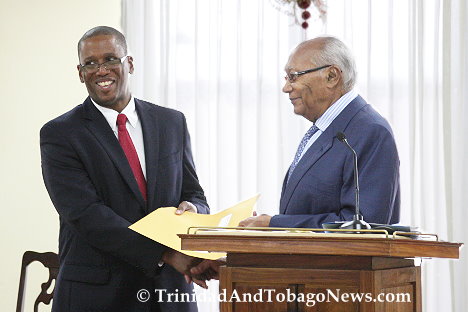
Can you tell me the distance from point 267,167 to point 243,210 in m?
1.82

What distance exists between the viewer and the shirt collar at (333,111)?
2.75m

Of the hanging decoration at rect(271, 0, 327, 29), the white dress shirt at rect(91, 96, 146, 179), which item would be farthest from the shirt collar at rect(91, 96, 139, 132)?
the hanging decoration at rect(271, 0, 327, 29)

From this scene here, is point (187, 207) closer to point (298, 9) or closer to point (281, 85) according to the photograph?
point (281, 85)

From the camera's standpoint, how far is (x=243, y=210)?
9.21ft

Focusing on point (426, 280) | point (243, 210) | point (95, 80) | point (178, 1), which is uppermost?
point (178, 1)

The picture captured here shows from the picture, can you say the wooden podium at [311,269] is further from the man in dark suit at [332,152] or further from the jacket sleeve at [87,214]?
the jacket sleeve at [87,214]

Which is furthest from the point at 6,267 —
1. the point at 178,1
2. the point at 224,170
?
the point at 178,1

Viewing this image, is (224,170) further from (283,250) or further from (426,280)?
(283,250)

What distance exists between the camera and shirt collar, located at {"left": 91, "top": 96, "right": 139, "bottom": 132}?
2.97 meters

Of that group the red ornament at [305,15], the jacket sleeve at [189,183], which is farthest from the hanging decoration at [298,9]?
the jacket sleeve at [189,183]

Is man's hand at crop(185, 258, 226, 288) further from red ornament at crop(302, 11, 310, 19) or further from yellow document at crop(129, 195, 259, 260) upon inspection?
red ornament at crop(302, 11, 310, 19)

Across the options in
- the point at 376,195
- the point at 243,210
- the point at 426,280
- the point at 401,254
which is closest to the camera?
the point at 401,254

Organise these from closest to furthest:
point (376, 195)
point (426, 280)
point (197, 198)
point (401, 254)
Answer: point (401, 254) < point (376, 195) < point (197, 198) < point (426, 280)

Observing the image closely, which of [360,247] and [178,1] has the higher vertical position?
[178,1]
